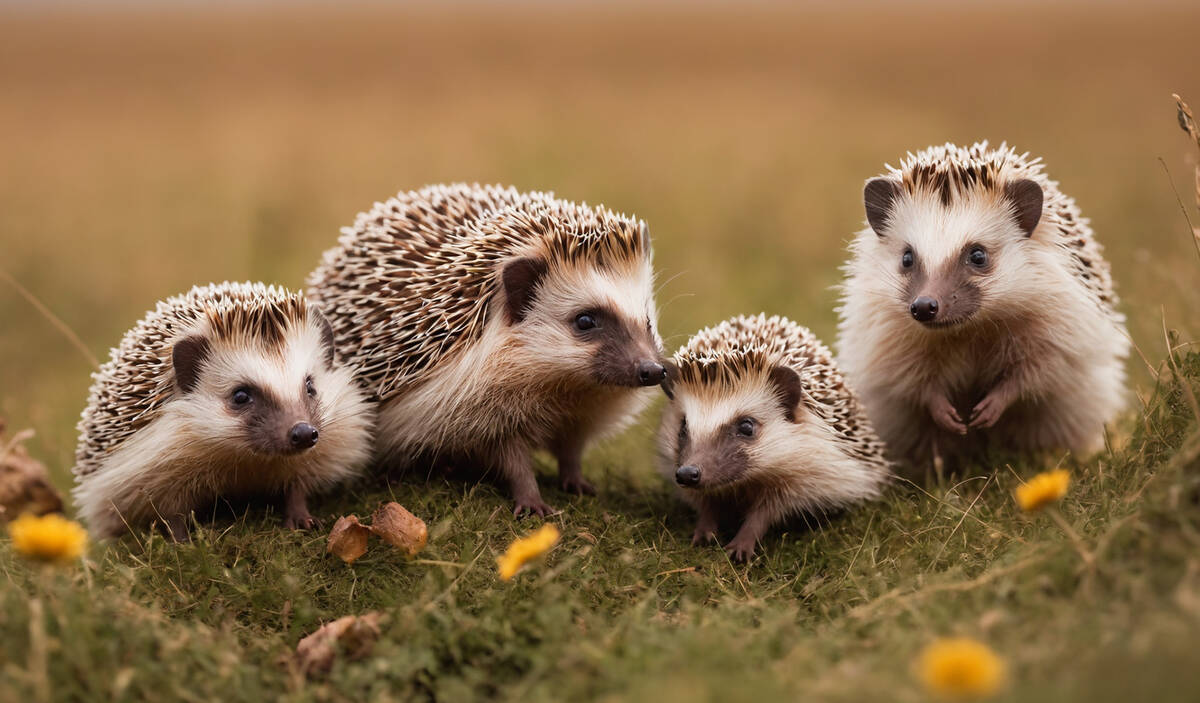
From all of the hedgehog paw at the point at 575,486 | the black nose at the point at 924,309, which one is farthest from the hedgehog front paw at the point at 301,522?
the black nose at the point at 924,309

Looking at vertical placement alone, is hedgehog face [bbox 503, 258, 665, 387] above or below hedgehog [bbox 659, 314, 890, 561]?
above

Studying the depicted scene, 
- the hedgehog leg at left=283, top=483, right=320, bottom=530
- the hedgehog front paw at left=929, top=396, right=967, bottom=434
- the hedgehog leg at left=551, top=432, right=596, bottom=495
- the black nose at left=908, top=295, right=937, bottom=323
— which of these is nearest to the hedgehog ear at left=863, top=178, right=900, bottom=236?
the black nose at left=908, top=295, right=937, bottom=323

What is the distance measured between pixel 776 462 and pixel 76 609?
2654 mm

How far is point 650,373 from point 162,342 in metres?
1.97

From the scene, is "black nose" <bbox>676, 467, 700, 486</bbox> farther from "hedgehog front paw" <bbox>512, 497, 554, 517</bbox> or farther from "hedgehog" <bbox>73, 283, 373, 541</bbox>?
"hedgehog" <bbox>73, 283, 373, 541</bbox>

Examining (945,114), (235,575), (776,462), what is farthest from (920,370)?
(945,114)

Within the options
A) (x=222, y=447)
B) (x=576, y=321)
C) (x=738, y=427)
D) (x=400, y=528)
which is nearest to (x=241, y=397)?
(x=222, y=447)

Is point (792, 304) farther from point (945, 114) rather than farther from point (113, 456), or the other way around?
point (945, 114)

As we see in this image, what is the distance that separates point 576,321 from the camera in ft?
14.8

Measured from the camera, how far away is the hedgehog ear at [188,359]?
4305 mm

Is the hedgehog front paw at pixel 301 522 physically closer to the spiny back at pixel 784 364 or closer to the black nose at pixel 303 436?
the black nose at pixel 303 436

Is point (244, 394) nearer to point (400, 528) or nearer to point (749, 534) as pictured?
point (400, 528)

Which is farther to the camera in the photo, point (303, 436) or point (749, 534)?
point (749, 534)

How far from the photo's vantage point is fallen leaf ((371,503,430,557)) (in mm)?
4059
